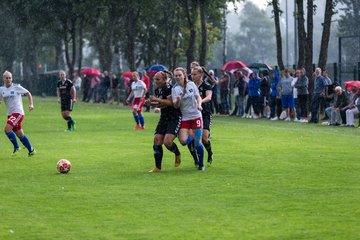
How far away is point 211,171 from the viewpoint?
2067 cm

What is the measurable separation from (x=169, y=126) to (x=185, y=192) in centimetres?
363

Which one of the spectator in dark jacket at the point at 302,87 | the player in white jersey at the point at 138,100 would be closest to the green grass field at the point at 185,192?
the player in white jersey at the point at 138,100

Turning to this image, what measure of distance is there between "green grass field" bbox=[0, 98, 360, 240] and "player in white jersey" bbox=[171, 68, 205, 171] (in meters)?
0.69

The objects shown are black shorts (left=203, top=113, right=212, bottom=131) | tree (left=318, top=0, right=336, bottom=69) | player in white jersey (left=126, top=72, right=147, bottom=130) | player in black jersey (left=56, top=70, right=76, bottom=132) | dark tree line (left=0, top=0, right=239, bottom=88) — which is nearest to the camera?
black shorts (left=203, top=113, right=212, bottom=131)

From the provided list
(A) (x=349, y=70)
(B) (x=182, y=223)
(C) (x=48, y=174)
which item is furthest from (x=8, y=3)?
(B) (x=182, y=223)

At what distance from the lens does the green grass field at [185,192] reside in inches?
521

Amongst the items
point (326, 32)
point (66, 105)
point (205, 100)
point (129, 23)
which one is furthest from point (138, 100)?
point (129, 23)

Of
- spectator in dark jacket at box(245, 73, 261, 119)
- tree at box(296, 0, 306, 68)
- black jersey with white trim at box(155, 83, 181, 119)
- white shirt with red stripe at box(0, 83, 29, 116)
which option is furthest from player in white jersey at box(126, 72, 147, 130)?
black jersey with white trim at box(155, 83, 181, 119)

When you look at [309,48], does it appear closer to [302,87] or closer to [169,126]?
[302,87]

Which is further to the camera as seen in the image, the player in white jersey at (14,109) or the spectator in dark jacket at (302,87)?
the spectator in dark jacket at (302,87)

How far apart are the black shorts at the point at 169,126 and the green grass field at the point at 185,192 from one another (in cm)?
79

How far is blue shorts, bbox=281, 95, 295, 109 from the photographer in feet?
137

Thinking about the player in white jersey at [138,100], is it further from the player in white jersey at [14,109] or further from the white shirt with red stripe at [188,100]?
the white shirt with red stripe at [188,100]

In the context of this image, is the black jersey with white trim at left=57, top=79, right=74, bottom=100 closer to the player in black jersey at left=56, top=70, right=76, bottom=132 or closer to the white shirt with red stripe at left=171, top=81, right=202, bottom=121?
the player in black jersey at left=56, top=70, right=76, bottom=132
